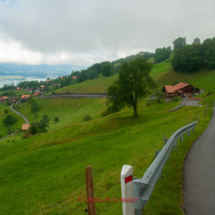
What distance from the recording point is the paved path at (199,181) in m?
4.24

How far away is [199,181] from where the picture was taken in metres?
5.69

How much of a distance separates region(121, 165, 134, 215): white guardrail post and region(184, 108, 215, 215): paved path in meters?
1.92

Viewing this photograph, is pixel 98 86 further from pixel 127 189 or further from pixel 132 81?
pixel 127 189

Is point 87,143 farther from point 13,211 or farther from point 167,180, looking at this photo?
point 167,180

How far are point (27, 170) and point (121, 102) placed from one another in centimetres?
2380

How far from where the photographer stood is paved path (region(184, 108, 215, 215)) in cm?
424

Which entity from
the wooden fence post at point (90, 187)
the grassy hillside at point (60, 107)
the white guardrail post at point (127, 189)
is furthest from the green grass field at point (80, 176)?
the grassy hillside at point (60, 107)

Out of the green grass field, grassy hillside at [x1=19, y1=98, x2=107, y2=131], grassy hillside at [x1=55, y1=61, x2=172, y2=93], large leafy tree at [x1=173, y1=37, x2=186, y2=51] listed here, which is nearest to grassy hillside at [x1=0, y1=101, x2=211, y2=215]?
the green grass field

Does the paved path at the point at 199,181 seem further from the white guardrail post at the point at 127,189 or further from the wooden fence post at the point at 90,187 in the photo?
the wooden fence post at the point at 90,187

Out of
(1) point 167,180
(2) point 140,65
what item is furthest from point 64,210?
(2) point 140,65

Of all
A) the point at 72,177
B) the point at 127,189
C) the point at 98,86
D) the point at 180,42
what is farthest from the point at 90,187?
the point at 180,42

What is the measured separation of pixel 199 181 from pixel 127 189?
394 cm

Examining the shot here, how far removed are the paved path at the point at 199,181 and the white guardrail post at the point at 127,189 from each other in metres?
1.92

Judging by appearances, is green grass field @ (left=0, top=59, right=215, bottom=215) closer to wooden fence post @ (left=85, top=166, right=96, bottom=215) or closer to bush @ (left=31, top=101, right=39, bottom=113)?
wooden fence post @ (left=85, top=166, right=96, bottom=215)
